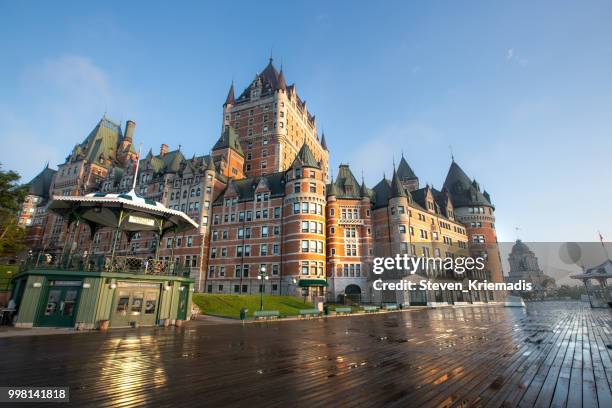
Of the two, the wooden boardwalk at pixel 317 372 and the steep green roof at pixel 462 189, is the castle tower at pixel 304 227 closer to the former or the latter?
the wooden boardwalk at pixel 317 372

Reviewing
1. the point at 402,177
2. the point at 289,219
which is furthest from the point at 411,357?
the point at 402,177

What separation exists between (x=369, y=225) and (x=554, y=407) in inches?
1891

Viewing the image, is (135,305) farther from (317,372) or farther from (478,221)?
(478,221)

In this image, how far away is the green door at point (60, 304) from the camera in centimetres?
1808

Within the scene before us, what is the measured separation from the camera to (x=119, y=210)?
68.2 ft

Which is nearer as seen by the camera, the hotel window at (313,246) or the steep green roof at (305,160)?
the hotel window at (313,246)

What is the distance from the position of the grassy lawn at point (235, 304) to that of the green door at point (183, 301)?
5681 millimetres

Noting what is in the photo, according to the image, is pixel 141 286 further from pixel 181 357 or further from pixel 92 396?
pixel 92 396

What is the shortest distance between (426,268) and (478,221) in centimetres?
2792

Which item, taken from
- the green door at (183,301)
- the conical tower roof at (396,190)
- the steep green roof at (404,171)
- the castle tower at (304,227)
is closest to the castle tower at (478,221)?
the steep green roof at (404,171)

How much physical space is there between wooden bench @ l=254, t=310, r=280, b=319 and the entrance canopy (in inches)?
379

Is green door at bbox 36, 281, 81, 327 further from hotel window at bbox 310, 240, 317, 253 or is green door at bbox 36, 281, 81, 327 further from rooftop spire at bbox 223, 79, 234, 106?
rooftop spire at bbox 223, 79, 234, 106

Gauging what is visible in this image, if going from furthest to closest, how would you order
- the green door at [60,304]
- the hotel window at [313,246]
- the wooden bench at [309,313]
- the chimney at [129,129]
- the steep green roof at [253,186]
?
the chimney at [129,129], the steep green roof at [253,186], the hotel window at [313,246], the wooden bench at [309,313], the green door at [60,304]

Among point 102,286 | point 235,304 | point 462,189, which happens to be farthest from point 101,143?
point 462,189
